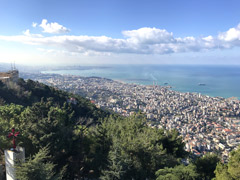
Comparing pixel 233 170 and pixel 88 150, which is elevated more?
pixel 233 170

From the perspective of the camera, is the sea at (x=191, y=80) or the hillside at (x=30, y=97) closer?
the hillside at (x=30, y=97)

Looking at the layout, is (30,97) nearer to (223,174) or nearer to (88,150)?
(88,150)

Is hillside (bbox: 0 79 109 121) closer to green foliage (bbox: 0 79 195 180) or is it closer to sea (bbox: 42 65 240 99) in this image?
green foliage (bbox: 0 79 195 180)

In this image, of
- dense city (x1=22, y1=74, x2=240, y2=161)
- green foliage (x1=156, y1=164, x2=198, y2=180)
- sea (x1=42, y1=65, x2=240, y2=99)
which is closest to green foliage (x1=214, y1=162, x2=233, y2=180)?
green foliage (x1=156, y1=164, x2=198, y2=180)

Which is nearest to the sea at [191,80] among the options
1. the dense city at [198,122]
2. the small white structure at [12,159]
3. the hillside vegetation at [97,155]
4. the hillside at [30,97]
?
the dense city at [198,122]

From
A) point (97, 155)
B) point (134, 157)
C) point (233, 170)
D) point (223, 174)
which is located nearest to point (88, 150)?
point (97, 155)

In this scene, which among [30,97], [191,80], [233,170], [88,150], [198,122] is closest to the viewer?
[233,170]

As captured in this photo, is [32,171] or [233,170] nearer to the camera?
[32,171]

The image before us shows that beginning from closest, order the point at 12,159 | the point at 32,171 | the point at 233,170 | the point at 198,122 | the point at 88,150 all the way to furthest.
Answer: the point at 32,171, the point at 12,159, the point at 233,170, the point at 88,150, the point at 198,122

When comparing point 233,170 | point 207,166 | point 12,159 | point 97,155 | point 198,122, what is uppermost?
point 12,159

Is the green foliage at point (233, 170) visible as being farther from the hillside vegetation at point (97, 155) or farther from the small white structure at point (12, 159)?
the small white structure at point (12, 159)

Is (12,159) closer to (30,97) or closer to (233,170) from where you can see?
(233,170)

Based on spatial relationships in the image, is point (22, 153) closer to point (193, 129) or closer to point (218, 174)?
point (218, 174)

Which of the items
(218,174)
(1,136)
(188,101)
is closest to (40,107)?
(1,136)
